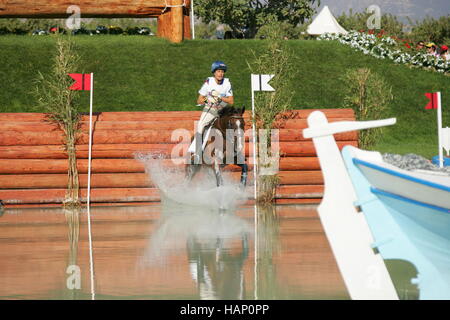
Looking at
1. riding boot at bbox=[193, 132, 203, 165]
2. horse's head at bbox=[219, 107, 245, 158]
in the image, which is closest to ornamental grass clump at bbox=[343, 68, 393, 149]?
horse's head at bbox=[219, 107, 245, 158]

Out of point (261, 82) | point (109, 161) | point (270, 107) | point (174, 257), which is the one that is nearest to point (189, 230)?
point (174, 257)

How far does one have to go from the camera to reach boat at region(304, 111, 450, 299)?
15.6 ft

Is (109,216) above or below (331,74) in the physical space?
below

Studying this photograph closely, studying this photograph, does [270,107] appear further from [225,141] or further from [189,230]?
[189,230]

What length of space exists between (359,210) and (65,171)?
10056 millimetres

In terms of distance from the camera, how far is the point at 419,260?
17.6 ft

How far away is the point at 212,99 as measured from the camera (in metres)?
13.7

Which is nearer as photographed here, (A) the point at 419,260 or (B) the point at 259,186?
(A) the point at 419,260

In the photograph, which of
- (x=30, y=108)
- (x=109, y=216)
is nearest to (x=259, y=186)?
(x=109, y=216)

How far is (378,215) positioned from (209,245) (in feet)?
13.3
